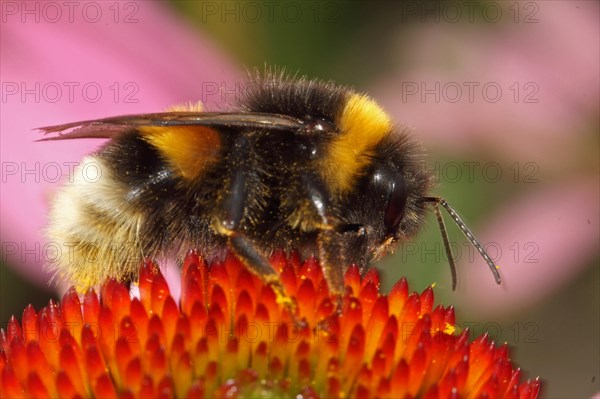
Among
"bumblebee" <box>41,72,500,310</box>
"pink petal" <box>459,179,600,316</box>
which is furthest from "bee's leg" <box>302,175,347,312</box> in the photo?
"pink petal" <box>459,179,600,316</box>

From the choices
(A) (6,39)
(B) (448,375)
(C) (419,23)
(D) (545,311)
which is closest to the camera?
(B) (448,375)

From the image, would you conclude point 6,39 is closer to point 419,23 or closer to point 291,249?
point 419,23

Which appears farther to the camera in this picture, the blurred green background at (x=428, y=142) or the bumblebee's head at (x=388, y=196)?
the blurred green background at (x=428, y=142)

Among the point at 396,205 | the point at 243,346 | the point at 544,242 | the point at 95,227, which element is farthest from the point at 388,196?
the point at 544,242

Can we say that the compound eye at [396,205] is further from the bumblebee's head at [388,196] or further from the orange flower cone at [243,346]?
the orange flower cone at [243,346]

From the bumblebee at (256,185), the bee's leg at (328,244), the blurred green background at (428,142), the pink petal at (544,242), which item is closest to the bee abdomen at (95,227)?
the bumblebee at (256,185)

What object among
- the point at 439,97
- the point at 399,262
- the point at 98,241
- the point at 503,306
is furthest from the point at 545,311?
the point at 98,241

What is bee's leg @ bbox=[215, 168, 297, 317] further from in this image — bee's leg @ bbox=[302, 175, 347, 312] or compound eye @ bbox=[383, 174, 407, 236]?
compound eye @ bbox=[383, 174, 407, 236]
